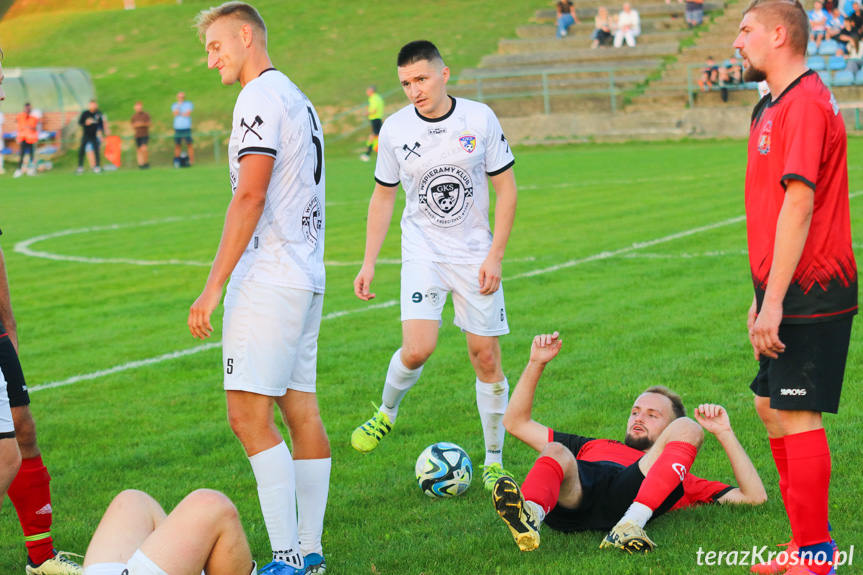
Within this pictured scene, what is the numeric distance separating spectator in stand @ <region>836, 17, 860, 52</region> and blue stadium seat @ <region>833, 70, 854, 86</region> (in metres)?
1.45

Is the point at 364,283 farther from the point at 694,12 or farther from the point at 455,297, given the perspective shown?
the point at 694,12

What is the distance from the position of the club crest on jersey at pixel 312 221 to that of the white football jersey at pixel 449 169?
155 cm

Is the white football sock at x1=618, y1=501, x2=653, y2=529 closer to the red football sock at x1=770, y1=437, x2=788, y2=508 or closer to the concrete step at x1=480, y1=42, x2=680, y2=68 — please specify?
the red football sock at x1=770, y1=437, x2=788, y2=508

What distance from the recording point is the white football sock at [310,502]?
4324mm

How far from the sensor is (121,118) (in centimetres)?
4041

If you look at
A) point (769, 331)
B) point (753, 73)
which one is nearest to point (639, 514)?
point (769, 331)

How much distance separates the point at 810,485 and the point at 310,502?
2082mm

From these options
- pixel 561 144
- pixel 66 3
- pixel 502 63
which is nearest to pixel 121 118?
pixel 502 63

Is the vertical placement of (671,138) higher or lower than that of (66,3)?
lower

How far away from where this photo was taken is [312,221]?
4.23 metres

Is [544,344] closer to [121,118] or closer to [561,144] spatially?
[561,144]

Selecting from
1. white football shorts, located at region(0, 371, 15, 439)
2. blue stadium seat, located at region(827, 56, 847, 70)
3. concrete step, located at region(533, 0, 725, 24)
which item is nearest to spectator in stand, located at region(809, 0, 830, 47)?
blue stadium seat, located at region(827, 56, 847, 70)

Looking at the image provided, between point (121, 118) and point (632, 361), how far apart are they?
36.5 m

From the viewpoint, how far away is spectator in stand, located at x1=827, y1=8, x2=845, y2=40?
99.2ft
